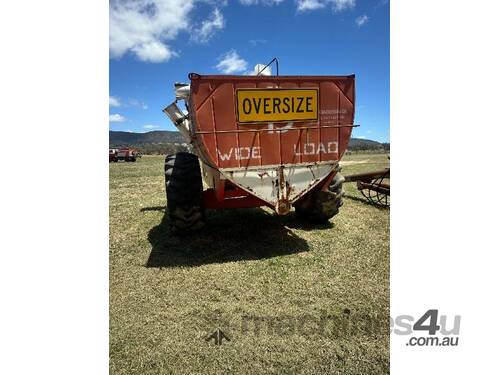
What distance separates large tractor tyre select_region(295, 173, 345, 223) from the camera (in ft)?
21.5

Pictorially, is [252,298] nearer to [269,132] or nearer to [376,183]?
[269,132]

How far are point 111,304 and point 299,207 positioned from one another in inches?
164

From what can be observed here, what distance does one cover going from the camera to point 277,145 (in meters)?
5.18

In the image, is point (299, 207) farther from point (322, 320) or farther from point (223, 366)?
point (223, 366)

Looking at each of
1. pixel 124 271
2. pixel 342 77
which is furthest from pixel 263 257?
pixel 342 77

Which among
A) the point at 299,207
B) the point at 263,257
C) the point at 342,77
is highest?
the point at 342,77

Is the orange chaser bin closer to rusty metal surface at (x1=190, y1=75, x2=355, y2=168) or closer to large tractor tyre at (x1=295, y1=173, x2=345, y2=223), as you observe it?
rusty metal surface at (x1=190, y1=75, x2=355, y2=168)

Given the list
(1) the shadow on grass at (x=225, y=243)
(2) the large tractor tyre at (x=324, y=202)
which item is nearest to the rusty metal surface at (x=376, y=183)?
(2) the large tractor tyre at (x=324, y=202)

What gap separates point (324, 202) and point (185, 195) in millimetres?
2670

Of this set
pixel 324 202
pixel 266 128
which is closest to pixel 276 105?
pixel 266 128

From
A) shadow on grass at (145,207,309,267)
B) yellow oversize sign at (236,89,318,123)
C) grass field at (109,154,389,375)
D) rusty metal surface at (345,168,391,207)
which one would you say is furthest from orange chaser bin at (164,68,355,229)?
rusty metal surface at (345,168,391,207)

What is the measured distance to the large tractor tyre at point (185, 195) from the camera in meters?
5.64

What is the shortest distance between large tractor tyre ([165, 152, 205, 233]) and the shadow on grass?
0.36 meters

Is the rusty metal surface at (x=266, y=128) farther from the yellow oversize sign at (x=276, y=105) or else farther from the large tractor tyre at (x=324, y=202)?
the large tractor tyre at (x=324, y=202)
